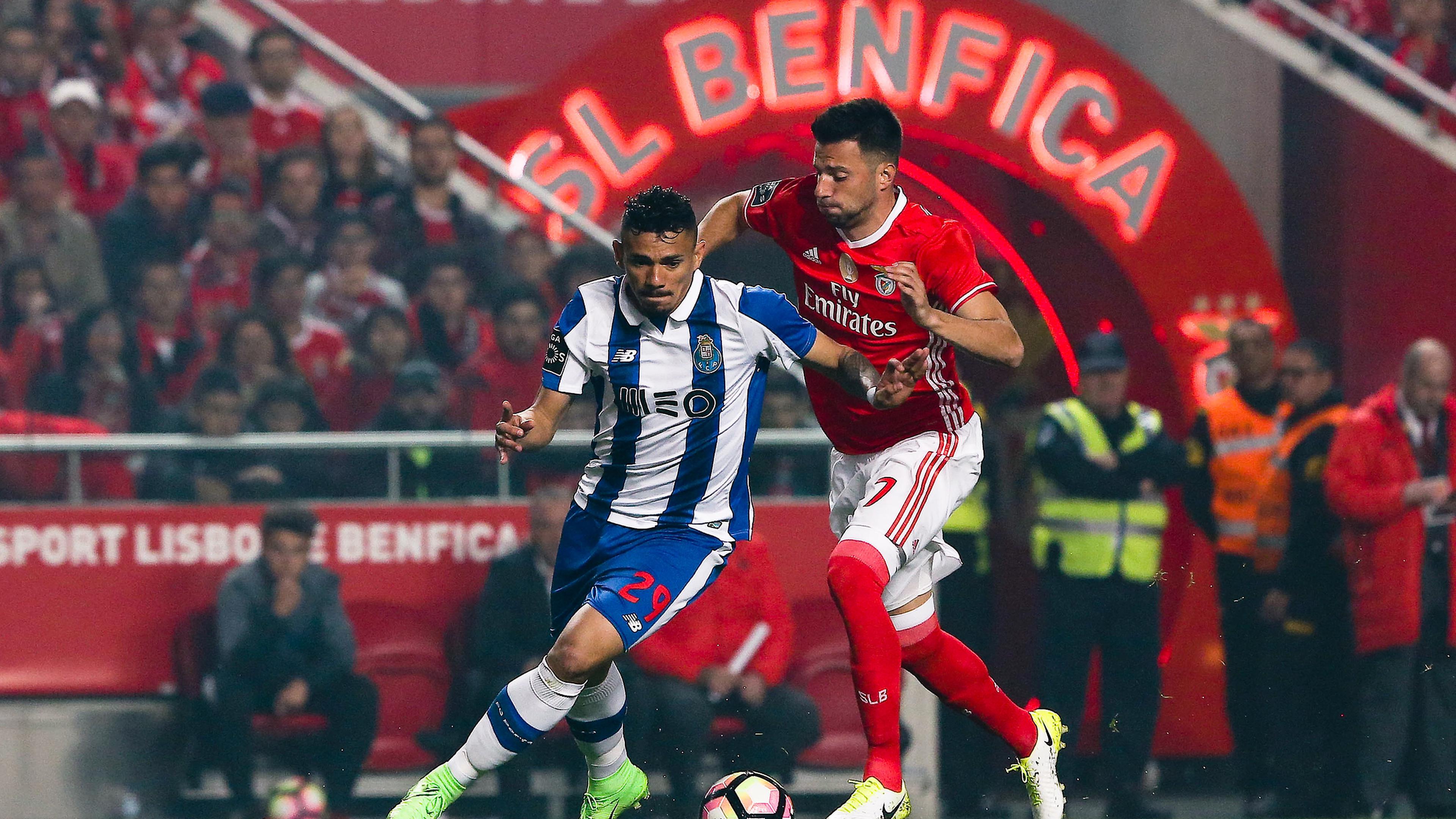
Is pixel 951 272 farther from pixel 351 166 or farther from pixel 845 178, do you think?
pixel 351 166

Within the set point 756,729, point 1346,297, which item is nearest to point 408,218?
point 756,729

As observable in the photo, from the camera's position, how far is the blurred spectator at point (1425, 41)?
843 cm

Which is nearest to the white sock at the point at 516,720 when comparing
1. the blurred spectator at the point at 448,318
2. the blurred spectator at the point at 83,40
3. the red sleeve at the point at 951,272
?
the red sleeve at the point at 951,272

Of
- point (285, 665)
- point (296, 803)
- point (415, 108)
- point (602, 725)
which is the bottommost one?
point (296, 803)

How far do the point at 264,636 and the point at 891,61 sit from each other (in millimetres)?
3639

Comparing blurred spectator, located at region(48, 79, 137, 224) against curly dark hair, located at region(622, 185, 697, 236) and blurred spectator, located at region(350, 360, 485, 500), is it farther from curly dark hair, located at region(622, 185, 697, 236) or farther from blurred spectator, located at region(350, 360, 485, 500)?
curly dark hair, located at region(622, 185, 697, 236)

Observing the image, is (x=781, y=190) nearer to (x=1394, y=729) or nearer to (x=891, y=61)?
(x=891, y=61)

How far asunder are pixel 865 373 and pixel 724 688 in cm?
220

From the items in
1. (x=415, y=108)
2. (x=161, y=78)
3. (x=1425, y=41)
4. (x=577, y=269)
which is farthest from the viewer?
(x=1425, y=41)

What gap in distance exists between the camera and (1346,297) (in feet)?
26.6

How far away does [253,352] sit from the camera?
6562 mm

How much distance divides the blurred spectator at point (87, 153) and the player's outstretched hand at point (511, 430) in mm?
3622

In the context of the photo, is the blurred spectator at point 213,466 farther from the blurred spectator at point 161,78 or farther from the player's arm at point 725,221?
the player's arm at point 725,221


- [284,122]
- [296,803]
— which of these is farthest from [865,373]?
[284,122]
